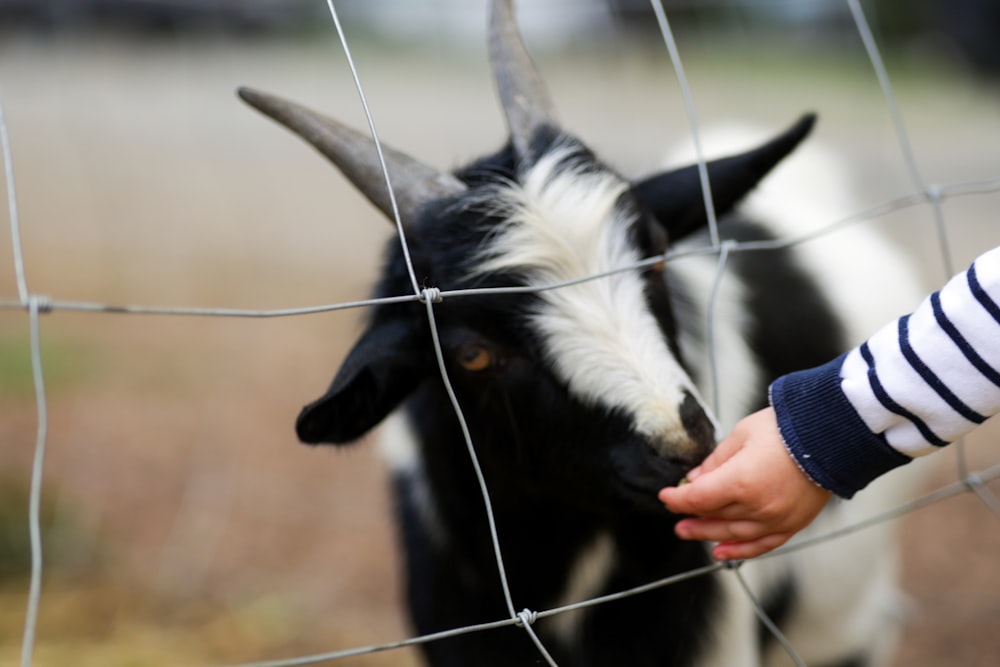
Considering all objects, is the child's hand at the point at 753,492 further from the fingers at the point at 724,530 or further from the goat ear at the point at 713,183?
the goat ear at the point at 713,183

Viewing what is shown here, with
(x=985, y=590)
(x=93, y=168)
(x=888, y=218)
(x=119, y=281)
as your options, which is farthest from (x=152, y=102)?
(x=985, y=590)

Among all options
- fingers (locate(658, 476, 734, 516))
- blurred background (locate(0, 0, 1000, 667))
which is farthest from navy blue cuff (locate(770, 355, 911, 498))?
blurred background (locate(0, 0, 1000, 667))

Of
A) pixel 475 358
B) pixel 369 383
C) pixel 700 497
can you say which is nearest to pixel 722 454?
pixel 700 497

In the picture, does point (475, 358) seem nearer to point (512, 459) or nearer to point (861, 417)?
point (512, 459)

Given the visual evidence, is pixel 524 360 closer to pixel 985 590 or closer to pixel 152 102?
pixel 985 590

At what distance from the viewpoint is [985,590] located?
416 centimetres

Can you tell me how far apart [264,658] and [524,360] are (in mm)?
2173

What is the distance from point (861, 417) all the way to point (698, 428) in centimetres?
38

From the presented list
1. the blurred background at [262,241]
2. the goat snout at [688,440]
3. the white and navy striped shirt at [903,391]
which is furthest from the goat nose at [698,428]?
the blurred background at [262,241]

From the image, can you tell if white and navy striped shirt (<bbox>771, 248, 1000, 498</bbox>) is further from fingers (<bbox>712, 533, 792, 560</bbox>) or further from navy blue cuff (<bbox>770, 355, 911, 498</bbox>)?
fingers (<bbox>712, 533, 792, 560</bbox>)

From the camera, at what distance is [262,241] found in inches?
357

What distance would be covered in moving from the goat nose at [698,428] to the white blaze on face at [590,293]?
17 millimetres

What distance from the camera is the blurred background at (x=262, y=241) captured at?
4.05 meters

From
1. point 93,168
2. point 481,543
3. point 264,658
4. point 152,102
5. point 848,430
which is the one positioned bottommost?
point 264,658
